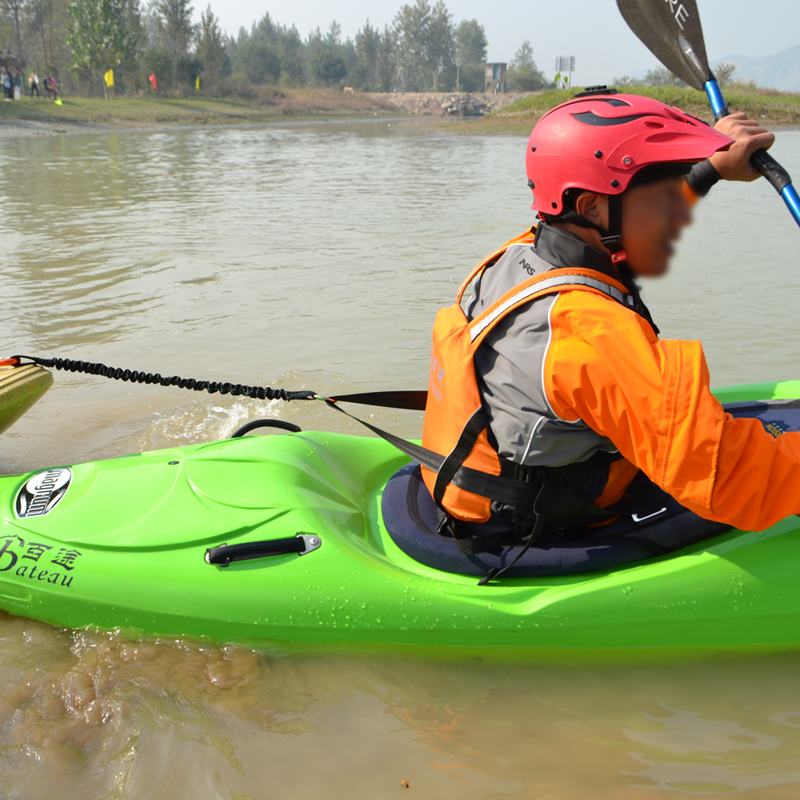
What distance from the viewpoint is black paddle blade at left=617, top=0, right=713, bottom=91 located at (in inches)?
120

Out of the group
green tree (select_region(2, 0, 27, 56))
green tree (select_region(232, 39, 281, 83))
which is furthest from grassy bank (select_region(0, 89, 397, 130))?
green tree (select_region(232, 39, 281, 83))

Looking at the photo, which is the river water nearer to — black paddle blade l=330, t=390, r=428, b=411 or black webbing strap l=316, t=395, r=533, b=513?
black webbing strap l=316, t=395, r=533, b=513

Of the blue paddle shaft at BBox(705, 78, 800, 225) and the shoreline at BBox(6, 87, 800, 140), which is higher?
the shoreline at BBox(6, 87, 800, 140)

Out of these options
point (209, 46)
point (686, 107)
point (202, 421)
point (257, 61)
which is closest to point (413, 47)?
point (257, 61)

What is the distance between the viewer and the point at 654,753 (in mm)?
2064

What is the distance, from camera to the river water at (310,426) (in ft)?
6.58

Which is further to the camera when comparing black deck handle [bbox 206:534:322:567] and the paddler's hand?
black deck handle [bbox 206:534:322:567]

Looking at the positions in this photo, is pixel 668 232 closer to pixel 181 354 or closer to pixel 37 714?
pixel 37 714

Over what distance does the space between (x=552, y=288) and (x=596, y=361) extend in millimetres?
225

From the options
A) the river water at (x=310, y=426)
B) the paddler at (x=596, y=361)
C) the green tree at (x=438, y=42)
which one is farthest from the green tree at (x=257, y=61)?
the paddler at (x=596, y=361)

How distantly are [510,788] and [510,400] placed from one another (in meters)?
1.03

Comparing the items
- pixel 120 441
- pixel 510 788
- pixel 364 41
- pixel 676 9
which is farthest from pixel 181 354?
pixel 364 41

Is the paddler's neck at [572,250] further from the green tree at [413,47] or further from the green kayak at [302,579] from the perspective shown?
the green tree at [413,47]

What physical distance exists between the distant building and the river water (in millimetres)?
76637
